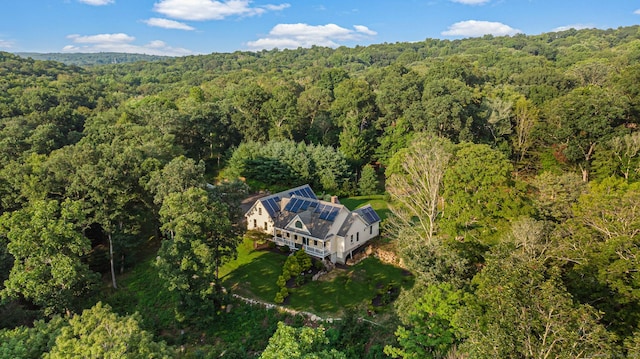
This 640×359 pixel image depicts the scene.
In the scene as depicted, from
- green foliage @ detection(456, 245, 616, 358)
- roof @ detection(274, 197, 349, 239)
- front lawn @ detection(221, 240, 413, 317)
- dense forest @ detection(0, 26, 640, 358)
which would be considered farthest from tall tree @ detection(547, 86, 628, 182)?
green foliage @ detection(456, 245, 616, 358)

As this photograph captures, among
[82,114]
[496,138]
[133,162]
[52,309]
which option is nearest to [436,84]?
[496,138]

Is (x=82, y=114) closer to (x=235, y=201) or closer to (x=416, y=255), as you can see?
(x=235, y=201)

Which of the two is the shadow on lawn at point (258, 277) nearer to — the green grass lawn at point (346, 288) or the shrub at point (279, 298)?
the shrub at point (279, 298)

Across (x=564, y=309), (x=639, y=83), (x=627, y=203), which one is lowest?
(x=564, y=309)

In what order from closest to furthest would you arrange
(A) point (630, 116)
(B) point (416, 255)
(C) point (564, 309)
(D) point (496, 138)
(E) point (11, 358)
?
1. (C) point (564, 309)
2. (E) point (11, 358)
3. (B) point (416, 255)
4. (A) point (630, 116)
5. (D) point (496, 138)

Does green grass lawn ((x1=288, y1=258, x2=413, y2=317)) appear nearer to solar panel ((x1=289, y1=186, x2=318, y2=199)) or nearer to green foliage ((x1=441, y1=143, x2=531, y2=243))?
green foliage ((x1=441, y1=143, x2=531, y2=243))

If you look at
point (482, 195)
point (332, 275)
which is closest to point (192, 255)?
point (332, 275)
